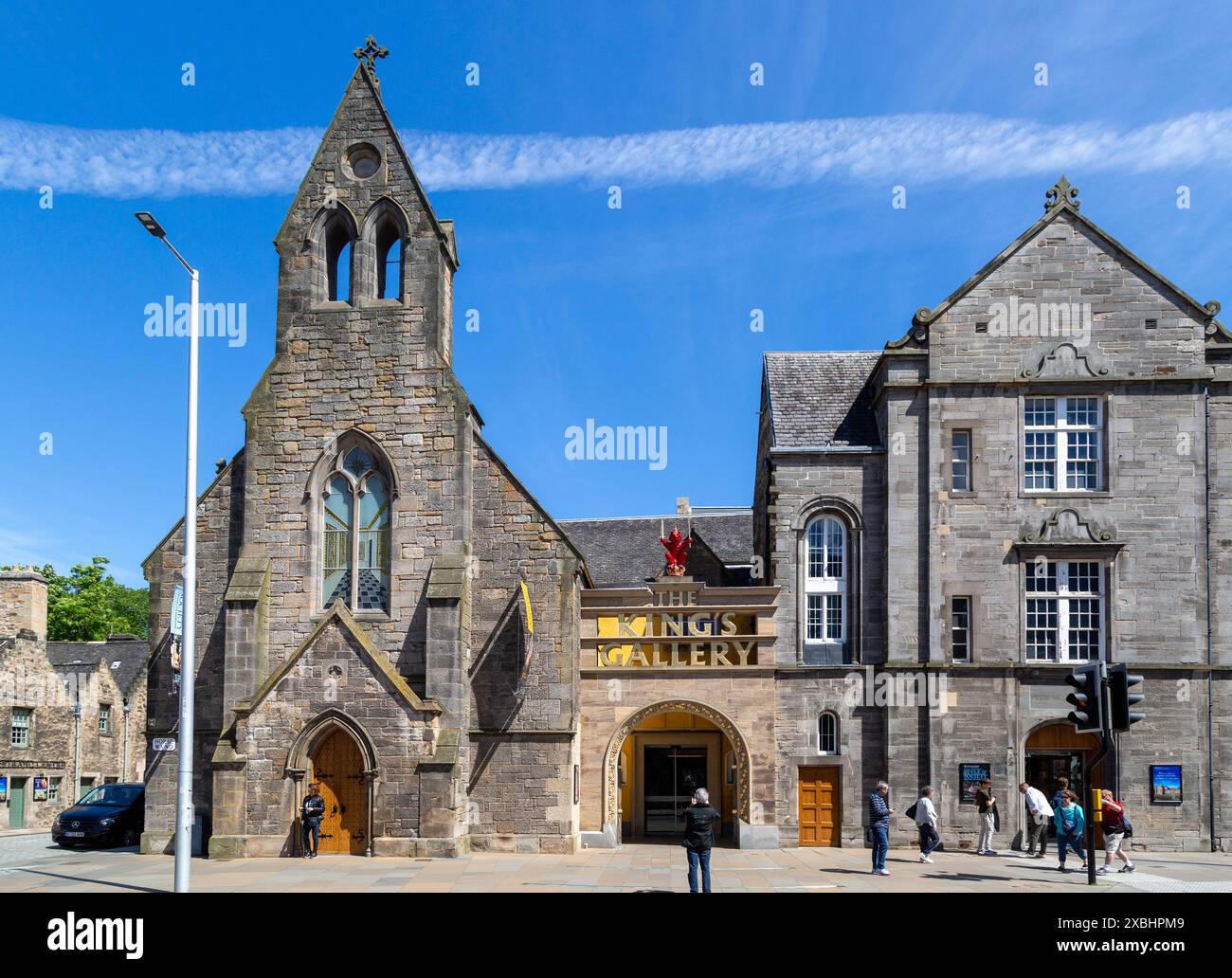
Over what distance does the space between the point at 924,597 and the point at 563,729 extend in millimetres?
9238

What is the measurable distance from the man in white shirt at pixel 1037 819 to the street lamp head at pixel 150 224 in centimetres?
2014

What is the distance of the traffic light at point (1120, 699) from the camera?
63.0ft

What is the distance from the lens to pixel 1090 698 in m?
19.4

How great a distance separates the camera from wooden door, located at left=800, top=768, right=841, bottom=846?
1117 inches

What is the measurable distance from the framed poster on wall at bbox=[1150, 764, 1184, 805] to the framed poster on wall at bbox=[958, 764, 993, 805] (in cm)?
364

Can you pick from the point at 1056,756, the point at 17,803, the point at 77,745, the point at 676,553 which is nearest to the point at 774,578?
the point at 676,553

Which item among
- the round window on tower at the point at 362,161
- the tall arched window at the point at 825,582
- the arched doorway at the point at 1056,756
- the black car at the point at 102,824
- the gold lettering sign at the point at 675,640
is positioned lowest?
the black car at the point at 102,824

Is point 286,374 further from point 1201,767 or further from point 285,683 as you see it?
point 1201,767

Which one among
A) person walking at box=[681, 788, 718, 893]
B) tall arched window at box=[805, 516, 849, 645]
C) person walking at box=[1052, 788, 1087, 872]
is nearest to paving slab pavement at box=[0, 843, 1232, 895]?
person walking at box=[1052, 788, 1087, 872]

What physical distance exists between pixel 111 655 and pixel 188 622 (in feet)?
122

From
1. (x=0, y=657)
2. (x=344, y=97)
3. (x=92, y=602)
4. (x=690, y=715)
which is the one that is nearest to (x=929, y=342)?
(x=690, y=715)

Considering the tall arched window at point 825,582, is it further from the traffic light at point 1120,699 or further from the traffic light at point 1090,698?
the traffic light at point 1120,699

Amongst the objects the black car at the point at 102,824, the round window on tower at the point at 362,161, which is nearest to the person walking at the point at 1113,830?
the round window on tower at the point at 362,161

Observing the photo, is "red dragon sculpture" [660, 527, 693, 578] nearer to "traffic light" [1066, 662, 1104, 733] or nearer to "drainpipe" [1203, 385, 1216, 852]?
Answer: "traffic light" [1066, 662, 1104, 733]
